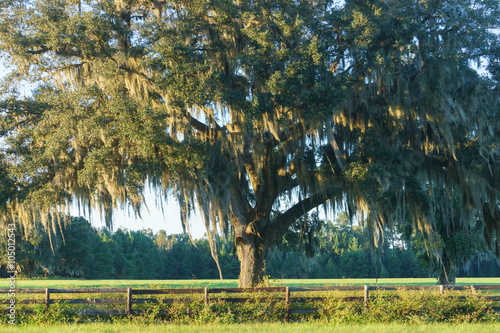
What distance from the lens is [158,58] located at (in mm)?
13492

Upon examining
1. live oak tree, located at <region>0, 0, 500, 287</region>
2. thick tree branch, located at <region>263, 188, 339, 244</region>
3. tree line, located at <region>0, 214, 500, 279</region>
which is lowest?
tree line, located at <region>0, 214, 500, 279</region>

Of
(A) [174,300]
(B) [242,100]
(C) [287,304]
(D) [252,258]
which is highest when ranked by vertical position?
(B) [242,100]

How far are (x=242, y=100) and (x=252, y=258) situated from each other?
19.4 feet

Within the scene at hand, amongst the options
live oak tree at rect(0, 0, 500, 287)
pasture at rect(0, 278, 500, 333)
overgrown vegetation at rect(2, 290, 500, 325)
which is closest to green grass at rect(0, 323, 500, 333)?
pasture at rect(0, 278, 500, 333)

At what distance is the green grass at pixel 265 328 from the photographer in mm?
9695

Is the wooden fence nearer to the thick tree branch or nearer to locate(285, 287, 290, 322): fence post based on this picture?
locate(285, 287, 290, 322): fence post

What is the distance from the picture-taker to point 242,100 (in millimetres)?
13359

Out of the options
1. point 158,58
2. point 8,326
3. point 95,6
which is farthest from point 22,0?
point 8,326

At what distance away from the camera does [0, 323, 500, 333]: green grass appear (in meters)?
9.70

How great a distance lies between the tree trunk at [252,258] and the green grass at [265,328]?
545 cm

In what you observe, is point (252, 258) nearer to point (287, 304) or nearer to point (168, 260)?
point (287, 304)

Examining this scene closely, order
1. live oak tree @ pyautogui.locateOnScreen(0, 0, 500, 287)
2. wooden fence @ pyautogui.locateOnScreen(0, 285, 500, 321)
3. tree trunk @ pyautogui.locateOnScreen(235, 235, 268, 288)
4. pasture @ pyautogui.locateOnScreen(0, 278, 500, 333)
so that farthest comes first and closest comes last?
tree trunk @ pyautogui.locateOnScreen(235, 235, 268, 288) < live oak tree @ pyautogui.locateOnScreen(0, 0, 500, 287) < wooden fence @ pyautogui.locateOnScreen(0, 285, 500, 321) < pasture @ pyautogui.locateOnScreen(0, 278, 500, 333)

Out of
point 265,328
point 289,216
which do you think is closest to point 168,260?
point 289,216

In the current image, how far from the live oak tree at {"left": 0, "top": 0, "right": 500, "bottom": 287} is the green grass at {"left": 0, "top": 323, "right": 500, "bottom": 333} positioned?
4101 millimetres
